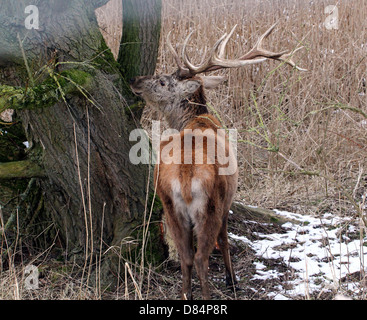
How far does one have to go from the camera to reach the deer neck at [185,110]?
446 centimetres

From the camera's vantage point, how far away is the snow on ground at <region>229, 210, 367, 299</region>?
3.54 meters

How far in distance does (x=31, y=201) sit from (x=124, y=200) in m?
0.95

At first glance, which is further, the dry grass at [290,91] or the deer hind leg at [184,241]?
the dry grass at [290,91]

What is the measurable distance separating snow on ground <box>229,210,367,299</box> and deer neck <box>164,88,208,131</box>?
3.61ft

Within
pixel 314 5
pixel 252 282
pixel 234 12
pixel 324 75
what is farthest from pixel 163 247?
pixel 314 5

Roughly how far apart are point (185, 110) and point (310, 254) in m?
1.65

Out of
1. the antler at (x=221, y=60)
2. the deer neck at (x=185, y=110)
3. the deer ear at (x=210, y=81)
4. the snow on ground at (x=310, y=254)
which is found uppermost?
the antler at (x=221, y=60)

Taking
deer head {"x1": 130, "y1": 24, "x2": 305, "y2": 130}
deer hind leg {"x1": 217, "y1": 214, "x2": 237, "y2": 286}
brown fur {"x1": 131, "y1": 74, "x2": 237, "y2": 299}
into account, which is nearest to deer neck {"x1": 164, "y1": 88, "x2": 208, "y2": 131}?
deer head {"x1": 130, "y1": 24, "x2": 305, "y2": 130}

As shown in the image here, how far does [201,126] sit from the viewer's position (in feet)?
12.9

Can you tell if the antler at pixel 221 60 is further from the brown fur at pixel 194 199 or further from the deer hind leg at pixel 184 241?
the deer hind leg at pixel 184 241

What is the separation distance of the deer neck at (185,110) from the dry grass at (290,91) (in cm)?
120

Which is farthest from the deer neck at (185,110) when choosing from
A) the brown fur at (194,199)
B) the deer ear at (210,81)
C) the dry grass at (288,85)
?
the dry grass at (288,85)

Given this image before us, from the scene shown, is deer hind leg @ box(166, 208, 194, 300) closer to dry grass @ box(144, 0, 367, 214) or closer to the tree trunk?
the tree trunk

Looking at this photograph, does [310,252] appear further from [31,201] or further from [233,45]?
[233,45]
